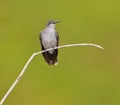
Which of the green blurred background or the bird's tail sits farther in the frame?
the green blurred background

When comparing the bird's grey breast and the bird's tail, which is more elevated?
the bird's grey breast

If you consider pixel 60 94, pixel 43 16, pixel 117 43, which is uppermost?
pixel 43 16

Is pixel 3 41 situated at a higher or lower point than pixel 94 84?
higher

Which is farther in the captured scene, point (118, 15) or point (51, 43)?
point (118, 15)

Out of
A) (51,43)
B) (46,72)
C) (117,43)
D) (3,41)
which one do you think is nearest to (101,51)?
(117,43)

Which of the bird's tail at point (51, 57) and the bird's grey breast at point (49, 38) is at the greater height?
the bird's grey breast at point (49, 38)

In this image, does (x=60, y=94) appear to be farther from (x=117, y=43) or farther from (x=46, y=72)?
(x=117, y=43)

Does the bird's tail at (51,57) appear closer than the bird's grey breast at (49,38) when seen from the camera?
Yes

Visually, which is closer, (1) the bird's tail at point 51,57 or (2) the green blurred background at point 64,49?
(1) the bird's tail at point 51,57

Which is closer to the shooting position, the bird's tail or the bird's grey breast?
the bird's tail

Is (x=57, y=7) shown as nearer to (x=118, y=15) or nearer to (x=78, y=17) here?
(x=78, y=17)
